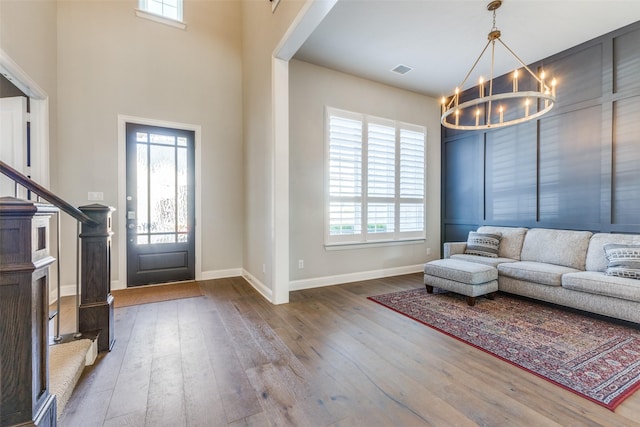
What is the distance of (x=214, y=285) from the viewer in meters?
4.15

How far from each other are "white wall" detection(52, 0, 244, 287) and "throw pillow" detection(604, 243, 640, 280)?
4.85m

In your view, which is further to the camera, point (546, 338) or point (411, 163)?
point (411, 163)

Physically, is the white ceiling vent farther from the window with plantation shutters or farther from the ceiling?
the window with plantation shutters

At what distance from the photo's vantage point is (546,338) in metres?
2.53

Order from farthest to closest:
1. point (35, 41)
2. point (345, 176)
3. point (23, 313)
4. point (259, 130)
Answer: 1. point (345, 176)
2. point (259, 130)
3. point (35, 41)
4. point (23, 313)

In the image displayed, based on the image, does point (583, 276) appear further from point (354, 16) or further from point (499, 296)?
point (354, 16)

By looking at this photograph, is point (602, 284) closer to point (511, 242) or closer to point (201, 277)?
point (511, 242)

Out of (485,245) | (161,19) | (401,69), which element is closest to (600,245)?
(485,245)

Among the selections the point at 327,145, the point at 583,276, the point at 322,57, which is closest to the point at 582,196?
the point at 583,276

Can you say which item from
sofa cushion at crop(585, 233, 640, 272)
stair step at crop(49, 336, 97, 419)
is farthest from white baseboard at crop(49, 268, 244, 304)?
sofa cushion at crop(585, 233, 640, 272)

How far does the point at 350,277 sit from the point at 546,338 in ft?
8.13

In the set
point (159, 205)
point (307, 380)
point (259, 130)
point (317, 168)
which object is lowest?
point (307, 380)

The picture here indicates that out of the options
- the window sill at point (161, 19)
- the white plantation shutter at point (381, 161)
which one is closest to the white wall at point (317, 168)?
the white plantation shutter at point (381, 161)

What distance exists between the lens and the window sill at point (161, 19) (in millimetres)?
4012
